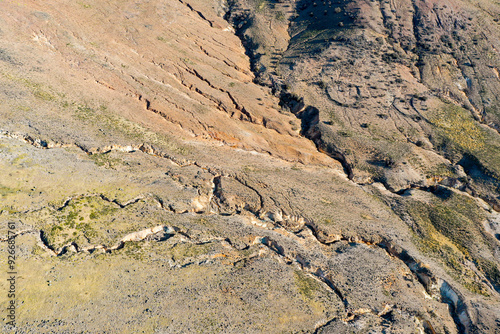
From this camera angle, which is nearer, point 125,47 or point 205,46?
point 125,47

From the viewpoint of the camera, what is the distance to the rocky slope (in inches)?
857

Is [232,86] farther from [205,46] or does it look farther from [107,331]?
[107,331]

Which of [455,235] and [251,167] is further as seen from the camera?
[251,167]

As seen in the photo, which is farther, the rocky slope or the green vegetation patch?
the green vegetation patch

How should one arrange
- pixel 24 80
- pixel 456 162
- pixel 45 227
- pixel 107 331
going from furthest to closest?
pixel 456 162 → pixel 24 80 → pixel 45 227 → pixel 107 331

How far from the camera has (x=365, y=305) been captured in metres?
23.4

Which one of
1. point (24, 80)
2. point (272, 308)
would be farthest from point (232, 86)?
point (272, 308)

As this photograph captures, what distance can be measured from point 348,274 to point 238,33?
50.2 metres

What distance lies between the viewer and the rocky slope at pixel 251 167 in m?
21.8

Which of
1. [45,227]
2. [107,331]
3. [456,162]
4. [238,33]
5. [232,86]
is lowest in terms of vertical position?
[45,227]

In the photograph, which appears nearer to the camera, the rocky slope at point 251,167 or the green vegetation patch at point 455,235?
the rocky slope at point 251,167

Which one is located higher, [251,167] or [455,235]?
[455,235]

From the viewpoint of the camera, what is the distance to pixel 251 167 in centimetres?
3438

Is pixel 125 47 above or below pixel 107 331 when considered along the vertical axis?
above
